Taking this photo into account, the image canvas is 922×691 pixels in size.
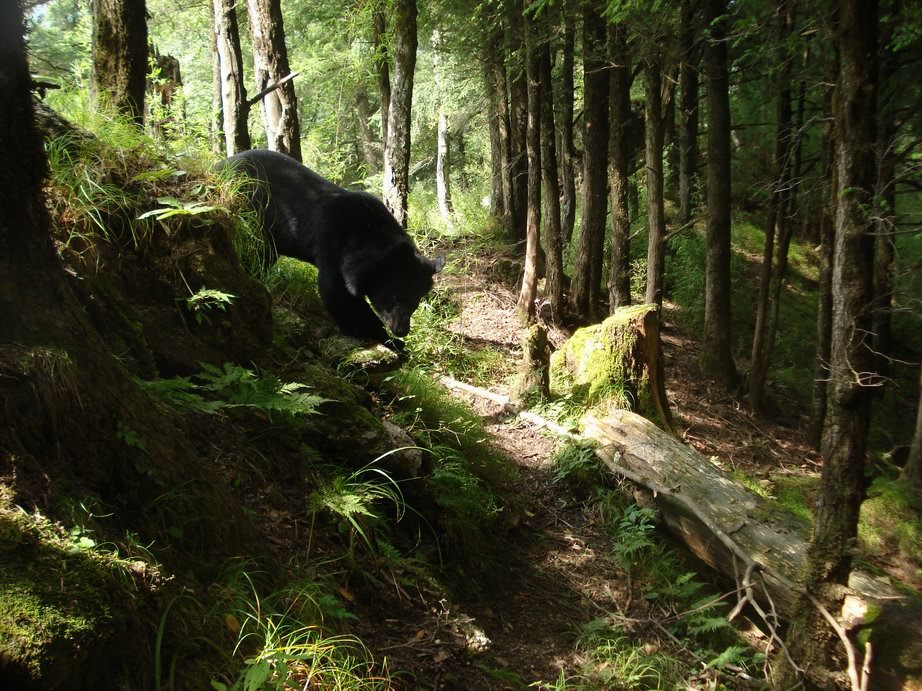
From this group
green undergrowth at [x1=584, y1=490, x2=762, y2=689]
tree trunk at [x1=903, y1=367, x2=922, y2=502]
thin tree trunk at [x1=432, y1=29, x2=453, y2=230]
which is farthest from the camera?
thin tree trunk at [x1=432, y1=29, x2=453, y2=230]

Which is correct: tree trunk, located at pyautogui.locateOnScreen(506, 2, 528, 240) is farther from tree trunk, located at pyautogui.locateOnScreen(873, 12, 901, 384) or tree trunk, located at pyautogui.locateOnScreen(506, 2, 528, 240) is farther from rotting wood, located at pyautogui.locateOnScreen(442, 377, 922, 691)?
rotting wood, located at pyautogui.locateOnScreen(442, 377, 922, 691)

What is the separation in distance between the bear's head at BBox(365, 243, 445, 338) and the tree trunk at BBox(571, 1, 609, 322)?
4596 millimetres

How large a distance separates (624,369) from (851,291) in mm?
3915

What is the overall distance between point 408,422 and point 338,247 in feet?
7.04

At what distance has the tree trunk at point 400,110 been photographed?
9.77 meters

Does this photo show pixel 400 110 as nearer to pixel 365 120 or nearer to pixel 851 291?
pixel 851 291

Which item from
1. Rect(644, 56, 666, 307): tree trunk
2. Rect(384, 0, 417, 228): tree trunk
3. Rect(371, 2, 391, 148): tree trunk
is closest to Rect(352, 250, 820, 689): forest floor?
Rect(644, 56, 666, 307): tree trunk

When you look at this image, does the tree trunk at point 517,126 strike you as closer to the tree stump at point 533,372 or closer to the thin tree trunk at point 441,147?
the thin tree trunk at point 441,147

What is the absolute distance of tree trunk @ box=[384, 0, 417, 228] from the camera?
9766 mm

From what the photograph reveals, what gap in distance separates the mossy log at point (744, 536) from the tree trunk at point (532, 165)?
3.86m

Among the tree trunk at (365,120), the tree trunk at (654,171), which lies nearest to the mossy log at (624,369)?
the tree trunk at (654,171)

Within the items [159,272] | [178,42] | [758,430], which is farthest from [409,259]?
[178,42]

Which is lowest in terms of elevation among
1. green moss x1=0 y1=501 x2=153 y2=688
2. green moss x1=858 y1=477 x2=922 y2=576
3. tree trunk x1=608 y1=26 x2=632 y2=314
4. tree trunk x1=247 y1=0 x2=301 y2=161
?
green moss x1=858 y1=477 x2=922 y2=576

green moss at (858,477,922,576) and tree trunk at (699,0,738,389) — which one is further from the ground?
tree trunk at (699,0,738,389)
